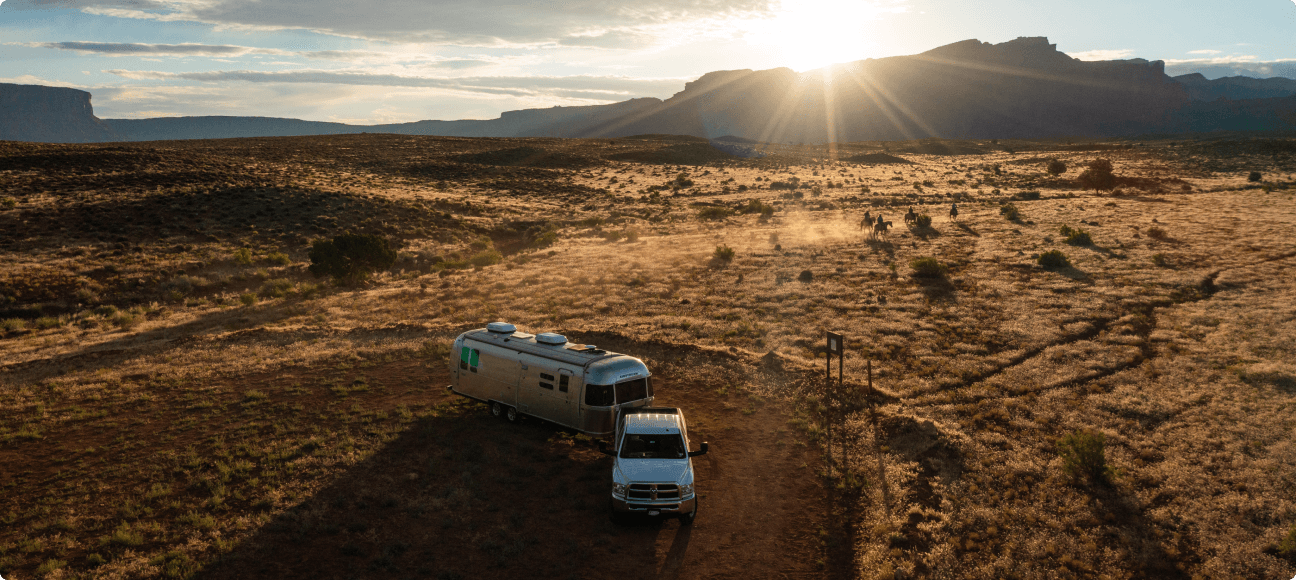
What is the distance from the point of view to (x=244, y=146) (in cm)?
9825

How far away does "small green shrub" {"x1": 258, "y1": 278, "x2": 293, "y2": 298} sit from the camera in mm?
36281

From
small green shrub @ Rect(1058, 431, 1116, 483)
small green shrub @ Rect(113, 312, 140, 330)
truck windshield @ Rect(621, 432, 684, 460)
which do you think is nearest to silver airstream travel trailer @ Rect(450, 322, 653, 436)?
truck windshield @ Rect(621, 432, 684, 460)

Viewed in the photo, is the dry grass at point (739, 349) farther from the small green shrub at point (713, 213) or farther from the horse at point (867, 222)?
the horse at point (867, 222)

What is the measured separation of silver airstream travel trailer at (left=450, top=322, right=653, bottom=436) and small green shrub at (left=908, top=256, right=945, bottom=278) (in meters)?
22.3

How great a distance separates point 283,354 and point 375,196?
42.3 m

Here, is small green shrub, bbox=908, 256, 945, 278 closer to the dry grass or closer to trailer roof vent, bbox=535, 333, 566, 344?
the dry grass

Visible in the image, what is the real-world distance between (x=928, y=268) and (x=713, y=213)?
91.0ft

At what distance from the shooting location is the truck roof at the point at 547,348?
16750 mm

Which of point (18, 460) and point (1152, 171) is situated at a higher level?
point (1152, 171)

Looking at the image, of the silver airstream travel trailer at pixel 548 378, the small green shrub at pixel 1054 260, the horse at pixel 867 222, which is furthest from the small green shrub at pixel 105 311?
the small green shrub at pixel 1054 260

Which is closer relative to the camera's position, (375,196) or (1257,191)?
(1257,191)

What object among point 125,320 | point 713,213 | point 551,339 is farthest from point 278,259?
point 713,213

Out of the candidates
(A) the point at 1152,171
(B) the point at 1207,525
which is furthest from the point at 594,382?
(A) the point at 1152,171

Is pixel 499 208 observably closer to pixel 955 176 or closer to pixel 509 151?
pixel 509 151
